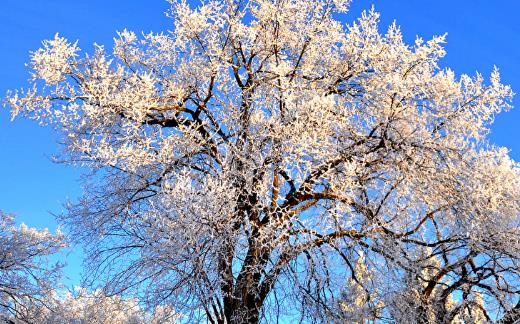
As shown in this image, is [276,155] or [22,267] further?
[22,267]

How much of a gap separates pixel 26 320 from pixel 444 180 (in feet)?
42.2

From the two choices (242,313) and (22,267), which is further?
(22,267)

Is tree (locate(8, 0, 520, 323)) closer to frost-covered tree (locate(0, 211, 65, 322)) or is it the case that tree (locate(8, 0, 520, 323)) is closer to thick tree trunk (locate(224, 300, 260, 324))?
thick tree trunk (locate(224, 300, 260, 324))

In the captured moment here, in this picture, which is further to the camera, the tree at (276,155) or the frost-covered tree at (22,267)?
the frost-covered tree at (22,267)

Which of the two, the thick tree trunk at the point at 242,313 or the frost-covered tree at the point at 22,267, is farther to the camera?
the frost-covered tree at the point at 22,267

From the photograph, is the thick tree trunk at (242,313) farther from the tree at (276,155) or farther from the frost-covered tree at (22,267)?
the frost-covered tree at (22,267)

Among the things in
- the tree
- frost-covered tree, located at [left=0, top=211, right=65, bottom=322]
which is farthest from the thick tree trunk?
frost-covered tree, located at [left=0, top=211, right=65, bottom=322]

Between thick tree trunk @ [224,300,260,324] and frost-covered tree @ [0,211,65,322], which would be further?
frost-covered tree @ [0,211,65,322]

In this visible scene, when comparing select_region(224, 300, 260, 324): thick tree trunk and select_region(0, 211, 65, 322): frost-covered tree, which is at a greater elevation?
select_region(0, 211, 65, 322): frost-covered tree

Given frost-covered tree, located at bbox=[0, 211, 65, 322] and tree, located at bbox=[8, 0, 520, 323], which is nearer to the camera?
tree, located at bbox=[8, 0, 520, 323]

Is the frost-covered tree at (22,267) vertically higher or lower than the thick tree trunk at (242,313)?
higher

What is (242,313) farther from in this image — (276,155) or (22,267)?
(22,267)

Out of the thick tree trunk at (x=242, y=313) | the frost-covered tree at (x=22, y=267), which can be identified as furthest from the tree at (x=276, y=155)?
the frost-covered tree at (x=22, y=267)

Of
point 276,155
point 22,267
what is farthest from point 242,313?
point 22,267
